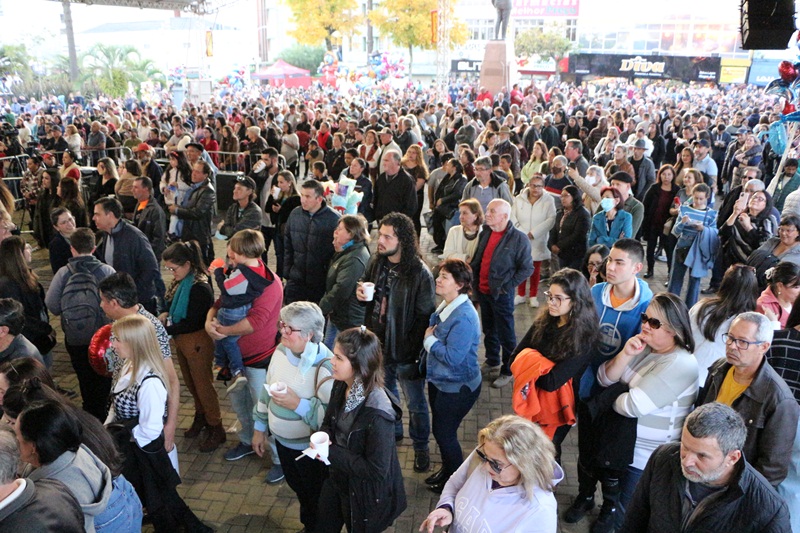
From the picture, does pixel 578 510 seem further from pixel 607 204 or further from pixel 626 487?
pixel 607 204

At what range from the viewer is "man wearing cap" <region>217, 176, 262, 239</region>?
6.43m

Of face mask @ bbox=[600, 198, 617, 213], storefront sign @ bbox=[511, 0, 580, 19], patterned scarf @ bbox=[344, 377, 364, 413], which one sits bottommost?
patterned scarf @ bbox=[344, 377, 364, 413]

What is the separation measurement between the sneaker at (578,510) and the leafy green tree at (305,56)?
197 feet

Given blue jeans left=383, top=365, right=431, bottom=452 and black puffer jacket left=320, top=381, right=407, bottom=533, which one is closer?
black puffer jacket left=320, top=381, right=407, bottom=533

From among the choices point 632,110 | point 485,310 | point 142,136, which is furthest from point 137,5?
point 485,310

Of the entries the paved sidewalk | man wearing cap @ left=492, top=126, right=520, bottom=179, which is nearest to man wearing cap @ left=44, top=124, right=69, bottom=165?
man wearing cap @ left=492, top=126, right=520, bottom=179

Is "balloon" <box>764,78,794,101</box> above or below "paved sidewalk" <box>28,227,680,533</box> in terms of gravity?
above

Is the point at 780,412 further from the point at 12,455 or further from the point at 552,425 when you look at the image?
the point at 12,455

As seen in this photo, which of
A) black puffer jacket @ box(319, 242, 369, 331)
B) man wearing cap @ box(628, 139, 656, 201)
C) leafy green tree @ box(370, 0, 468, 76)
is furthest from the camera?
leafy green tree @ box(370, 0, 468, 76)

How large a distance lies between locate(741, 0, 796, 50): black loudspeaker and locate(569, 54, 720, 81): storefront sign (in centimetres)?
3405

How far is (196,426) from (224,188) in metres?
5.96

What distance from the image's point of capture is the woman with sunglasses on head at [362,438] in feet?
9.43

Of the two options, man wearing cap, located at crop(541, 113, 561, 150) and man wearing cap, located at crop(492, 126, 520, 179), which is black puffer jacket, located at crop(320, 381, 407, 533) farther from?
man wearing cap, located at crop(541, 113, 561, 150)

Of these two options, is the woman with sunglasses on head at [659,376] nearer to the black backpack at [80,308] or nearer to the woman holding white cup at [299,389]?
the woman holding white cup at [299,389]
